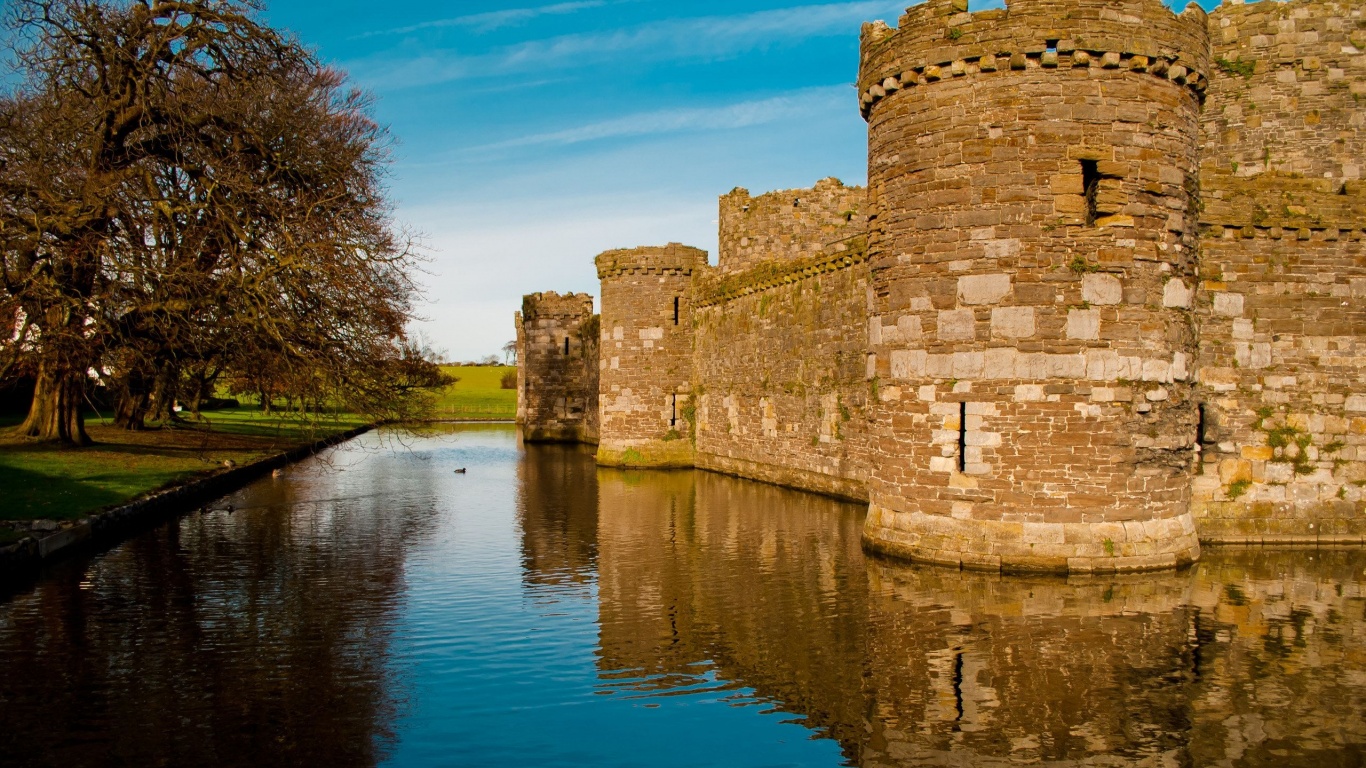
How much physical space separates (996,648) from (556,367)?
33273 millimetres

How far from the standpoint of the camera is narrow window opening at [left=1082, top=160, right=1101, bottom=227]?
38.6 ft

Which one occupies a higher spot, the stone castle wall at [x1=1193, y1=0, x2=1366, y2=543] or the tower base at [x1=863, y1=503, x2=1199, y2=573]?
the stone castle wall at [x1=1193, y1=0, x2=1366, y2=543]

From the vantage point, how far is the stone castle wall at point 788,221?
1009 inches

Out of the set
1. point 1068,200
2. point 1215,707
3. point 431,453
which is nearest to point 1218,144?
point 1068,200

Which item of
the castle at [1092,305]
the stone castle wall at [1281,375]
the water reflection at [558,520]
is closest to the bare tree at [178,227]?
the water reflection at [558,520]

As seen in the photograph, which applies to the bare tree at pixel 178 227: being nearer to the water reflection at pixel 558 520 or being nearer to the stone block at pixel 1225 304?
the water reflection at pixel 558 520

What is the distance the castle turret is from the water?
26.0 metres

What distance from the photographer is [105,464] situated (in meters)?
19.5

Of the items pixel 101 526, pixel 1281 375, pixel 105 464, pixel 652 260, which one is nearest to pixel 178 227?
pixel 105 464

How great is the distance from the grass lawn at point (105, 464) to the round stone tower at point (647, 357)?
7.93 m

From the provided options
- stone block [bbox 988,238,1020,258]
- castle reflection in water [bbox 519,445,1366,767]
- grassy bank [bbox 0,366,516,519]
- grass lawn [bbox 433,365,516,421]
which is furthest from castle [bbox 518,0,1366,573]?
grass lawn [bbox 433,365,516,421]

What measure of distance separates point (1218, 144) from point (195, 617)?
16.5 m

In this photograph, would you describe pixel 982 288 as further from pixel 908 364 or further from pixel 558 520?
pixel 558 520

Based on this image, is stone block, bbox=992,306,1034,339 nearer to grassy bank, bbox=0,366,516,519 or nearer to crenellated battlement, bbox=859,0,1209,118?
crenellated battlement, bbox=859,0,1209,118
